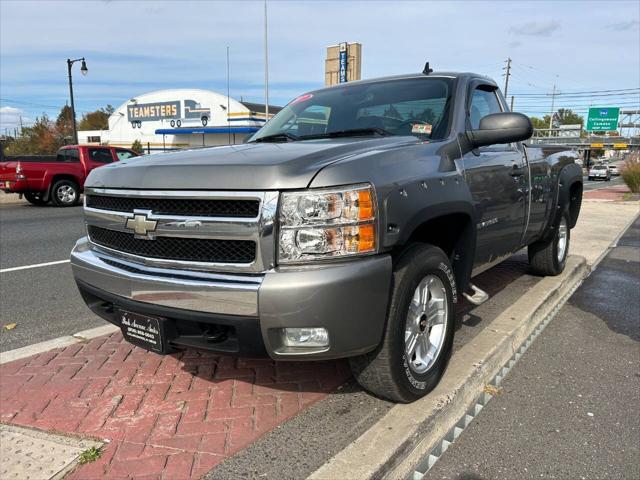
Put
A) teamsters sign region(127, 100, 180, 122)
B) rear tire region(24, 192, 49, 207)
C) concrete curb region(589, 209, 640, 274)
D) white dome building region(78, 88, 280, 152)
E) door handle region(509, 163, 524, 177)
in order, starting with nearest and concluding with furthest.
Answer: door handle region(509, 163, 524, 177)
concrete curb region(589, 209, 640, 274)
rear tire region(24, 192, 49, 207)
white dome building region(78, 88, 280, 152)
teamsters sign region(127, 100, 180, 122)

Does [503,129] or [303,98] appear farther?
[303,98]

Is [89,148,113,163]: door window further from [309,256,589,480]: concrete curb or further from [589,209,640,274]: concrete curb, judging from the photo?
[309,256,589,480]: concrete curb

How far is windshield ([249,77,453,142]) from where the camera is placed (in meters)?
3.44

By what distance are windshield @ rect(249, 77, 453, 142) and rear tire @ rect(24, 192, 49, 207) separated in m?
13.8

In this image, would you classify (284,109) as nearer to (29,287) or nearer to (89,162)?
(29,287)

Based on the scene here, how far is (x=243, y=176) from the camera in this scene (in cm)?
236

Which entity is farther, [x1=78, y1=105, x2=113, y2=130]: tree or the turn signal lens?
[x1=78, y1=105, x2=113, y2=130]: tree

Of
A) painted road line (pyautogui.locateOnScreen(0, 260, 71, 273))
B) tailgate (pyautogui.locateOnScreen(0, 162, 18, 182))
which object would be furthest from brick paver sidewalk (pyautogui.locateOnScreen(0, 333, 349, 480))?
tailgate (pyautogui.locateOnScreen(0, 162, 18, 182))

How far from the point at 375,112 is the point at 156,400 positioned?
2376 mm

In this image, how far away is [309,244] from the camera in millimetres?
2307

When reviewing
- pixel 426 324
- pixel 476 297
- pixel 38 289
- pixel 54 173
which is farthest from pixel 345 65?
pixel 426 324

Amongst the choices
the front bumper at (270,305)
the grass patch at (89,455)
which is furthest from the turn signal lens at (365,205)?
the grass patch at (89,455)

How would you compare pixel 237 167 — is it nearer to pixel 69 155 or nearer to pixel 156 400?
pixel 156 400

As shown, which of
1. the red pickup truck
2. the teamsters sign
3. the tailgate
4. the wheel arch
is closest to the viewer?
the wheel arch
